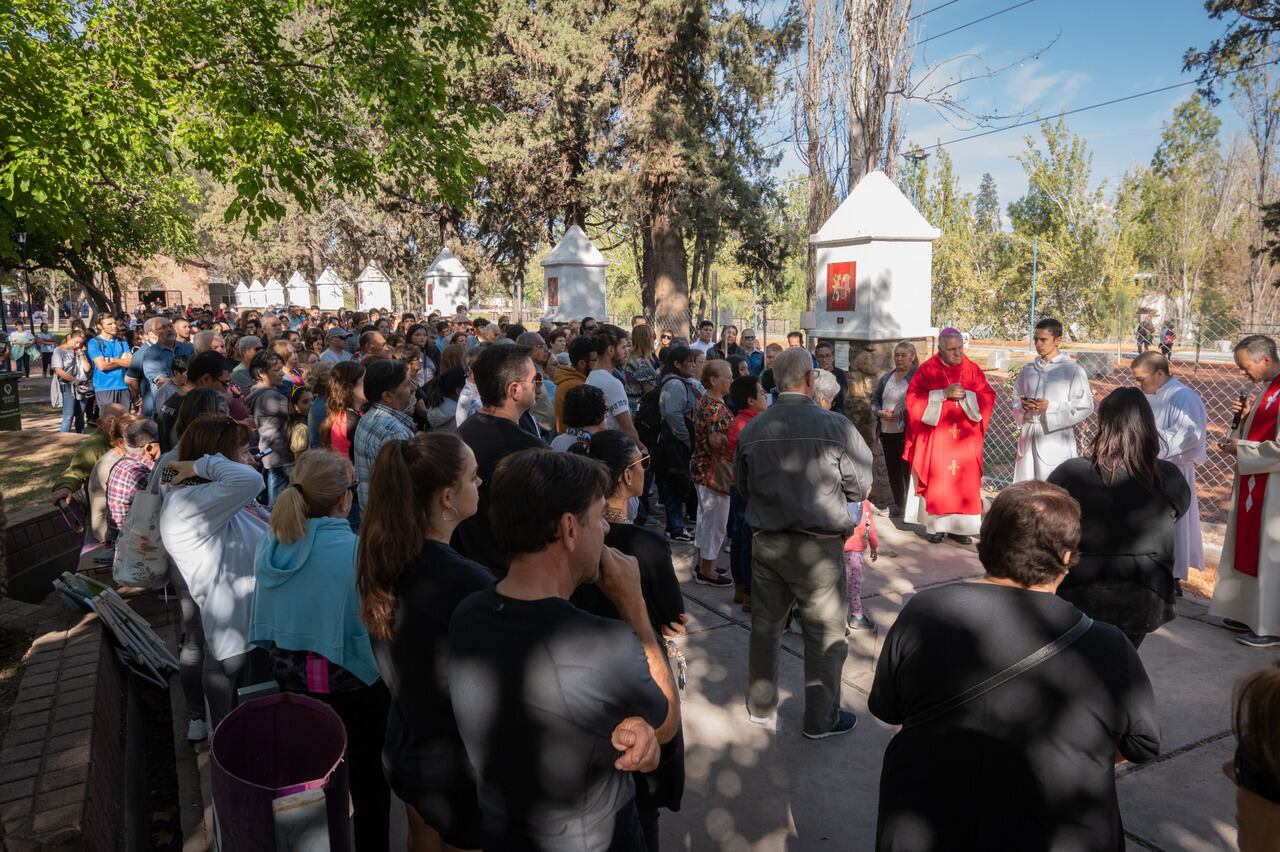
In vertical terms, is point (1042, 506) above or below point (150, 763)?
above

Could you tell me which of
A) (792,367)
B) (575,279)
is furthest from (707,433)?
(575,279)

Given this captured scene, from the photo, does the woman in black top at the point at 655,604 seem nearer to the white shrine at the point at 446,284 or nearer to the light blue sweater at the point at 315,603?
the light blue sweater at the point at 315,603

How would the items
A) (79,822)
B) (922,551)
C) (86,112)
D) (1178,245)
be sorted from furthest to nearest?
(1178,245)
(922,551)
(86,112)
(79,822)

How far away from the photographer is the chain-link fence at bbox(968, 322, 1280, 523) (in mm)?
10250

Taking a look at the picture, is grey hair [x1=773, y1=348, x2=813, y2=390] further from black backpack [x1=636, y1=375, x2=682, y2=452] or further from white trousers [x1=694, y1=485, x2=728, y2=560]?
black backpack [x1=636, y1=375, x2=682, y2=452]

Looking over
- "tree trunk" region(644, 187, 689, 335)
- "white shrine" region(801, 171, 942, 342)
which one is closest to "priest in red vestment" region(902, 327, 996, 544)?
"white shrine" region(801, 171, 942, 342)

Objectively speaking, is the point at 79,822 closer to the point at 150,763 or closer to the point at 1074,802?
the point at 150,763

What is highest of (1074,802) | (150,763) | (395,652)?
(395,652)

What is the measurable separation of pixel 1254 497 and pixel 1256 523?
175 mm

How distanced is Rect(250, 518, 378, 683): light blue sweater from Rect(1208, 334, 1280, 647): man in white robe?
540 centimetres

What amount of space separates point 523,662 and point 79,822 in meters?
2.03

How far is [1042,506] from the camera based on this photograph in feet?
7.09

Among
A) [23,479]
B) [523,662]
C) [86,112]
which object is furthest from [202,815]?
[23,479]

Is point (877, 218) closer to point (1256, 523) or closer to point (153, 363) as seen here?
point (1256, 523)
